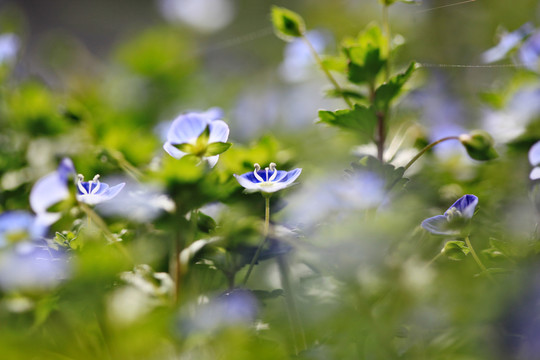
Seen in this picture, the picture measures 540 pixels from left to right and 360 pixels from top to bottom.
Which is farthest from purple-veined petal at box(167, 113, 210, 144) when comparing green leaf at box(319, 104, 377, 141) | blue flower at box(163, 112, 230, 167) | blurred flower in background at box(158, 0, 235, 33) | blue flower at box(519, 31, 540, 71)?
blurred flower in background at box(158, 0, 235, 33)

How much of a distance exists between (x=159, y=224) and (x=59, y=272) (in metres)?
0.08

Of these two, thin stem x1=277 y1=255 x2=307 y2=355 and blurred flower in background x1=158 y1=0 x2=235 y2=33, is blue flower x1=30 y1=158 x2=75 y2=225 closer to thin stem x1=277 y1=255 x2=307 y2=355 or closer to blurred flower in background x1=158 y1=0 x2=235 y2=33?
thin stem x1=277 y1=255 x2=307 y2=355

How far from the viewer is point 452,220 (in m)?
0.38

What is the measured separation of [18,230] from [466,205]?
14.5 inches

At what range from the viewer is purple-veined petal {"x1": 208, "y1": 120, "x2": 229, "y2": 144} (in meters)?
0.40

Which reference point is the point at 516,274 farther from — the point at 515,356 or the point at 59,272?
the point at 59,272

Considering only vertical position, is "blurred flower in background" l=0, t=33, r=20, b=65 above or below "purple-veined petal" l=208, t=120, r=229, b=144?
below

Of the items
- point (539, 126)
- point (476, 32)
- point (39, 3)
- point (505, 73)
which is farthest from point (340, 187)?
point (39, 3)

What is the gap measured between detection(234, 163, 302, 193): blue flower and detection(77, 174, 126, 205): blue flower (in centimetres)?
9

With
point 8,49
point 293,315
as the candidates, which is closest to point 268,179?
point 293,315

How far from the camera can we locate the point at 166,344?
1.19 ft

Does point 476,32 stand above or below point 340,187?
below

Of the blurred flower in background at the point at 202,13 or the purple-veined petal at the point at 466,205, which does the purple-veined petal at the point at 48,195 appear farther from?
the blurred flower in background at the point at 202,13

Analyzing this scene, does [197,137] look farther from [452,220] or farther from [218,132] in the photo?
[452,220]
